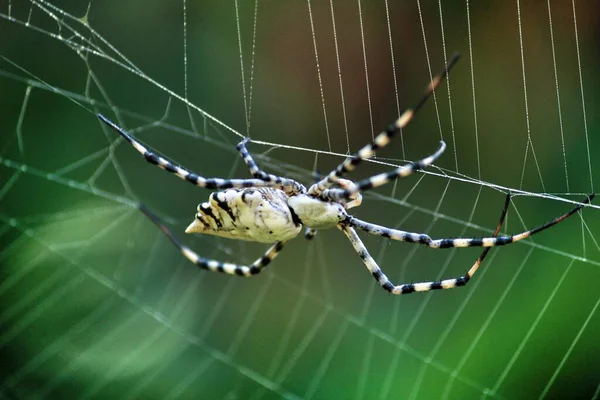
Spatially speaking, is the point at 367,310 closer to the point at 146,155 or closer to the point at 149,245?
the point at 149,245

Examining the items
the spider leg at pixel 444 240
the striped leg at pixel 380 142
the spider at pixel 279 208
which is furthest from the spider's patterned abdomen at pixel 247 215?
the spider leg at pixel 444 240

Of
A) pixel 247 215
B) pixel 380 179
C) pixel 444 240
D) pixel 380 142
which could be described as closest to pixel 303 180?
pixel 444 240

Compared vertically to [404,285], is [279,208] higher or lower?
higher

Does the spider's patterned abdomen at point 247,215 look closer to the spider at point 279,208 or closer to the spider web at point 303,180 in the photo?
the spider at point 279,208

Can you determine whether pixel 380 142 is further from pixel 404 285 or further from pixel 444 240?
pixel 404 285

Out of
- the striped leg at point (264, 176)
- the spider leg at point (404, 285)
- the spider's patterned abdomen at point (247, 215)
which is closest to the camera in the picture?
the spider's patterned abdomen at point (247, 215)
